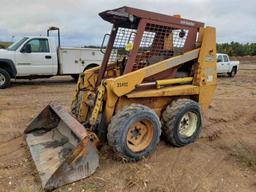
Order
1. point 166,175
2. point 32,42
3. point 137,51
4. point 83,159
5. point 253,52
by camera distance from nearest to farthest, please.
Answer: point 83,159 < point 166,175 < point 137,51 < point 32,42 < point 253,52

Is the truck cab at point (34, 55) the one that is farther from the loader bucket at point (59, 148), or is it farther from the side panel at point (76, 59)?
the loader bucket at point (59, 148)

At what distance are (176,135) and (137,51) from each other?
4.89ft

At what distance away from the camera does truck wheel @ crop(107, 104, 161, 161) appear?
14.3 feet

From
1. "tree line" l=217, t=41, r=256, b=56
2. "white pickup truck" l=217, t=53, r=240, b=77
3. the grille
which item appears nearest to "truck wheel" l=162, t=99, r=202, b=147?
the grille

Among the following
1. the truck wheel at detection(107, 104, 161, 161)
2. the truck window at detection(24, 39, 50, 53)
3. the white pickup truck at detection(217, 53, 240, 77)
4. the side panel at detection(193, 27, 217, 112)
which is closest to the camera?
the truck wheel at detection(107, 104, 161, 161)

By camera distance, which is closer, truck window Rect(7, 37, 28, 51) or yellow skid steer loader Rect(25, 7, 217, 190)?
yellow skid steer loader Rect(25, 7, 217, 190)

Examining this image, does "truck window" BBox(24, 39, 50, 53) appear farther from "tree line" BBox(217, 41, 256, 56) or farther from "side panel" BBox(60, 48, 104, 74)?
"tree line" BBox(217, 41, 256, 56)

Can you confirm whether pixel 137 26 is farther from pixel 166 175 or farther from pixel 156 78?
pixel 166 175

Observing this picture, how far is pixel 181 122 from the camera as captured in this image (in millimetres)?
5309

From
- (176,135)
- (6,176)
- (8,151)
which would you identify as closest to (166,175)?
(176,135)

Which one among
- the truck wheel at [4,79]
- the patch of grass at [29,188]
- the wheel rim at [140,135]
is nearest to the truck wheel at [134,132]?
the wheel rim at [140,135]

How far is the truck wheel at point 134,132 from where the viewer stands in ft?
14.3

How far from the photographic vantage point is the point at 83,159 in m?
4.02

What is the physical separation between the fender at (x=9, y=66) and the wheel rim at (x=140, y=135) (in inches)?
334
